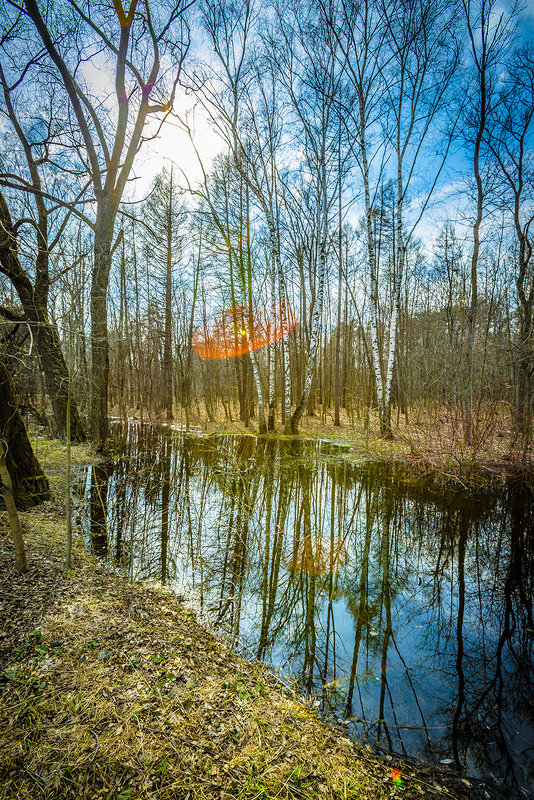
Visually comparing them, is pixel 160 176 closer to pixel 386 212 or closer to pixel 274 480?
pixel 386 212

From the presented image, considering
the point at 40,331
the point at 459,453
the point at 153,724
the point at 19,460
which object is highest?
the point at 40,331

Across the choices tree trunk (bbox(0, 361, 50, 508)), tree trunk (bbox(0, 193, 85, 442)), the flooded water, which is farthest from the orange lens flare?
tree trunk (bbox(0, 361, 50, 508))

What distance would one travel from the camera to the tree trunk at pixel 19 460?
5.20m

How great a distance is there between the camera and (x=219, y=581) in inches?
164

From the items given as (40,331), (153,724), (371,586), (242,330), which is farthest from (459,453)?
(40,331)

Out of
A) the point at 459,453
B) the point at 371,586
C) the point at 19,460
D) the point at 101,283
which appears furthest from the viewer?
the point at 101,283

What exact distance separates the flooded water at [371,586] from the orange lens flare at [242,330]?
7.45 meters

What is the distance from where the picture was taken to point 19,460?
18.3 ft

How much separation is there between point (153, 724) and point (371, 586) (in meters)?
2.90

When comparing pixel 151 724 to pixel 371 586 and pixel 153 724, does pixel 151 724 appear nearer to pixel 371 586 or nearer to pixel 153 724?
pixel 153 724

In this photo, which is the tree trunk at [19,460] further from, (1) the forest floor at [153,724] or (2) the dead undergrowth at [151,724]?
(2) the dead undergrowth at [151,724]

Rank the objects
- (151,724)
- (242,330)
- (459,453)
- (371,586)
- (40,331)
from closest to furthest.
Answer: (151,724) < (371,586) < (40,331) < (459,453) < (242,330)

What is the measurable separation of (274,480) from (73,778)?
6.48m

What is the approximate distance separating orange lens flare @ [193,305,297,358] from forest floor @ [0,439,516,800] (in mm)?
10400
